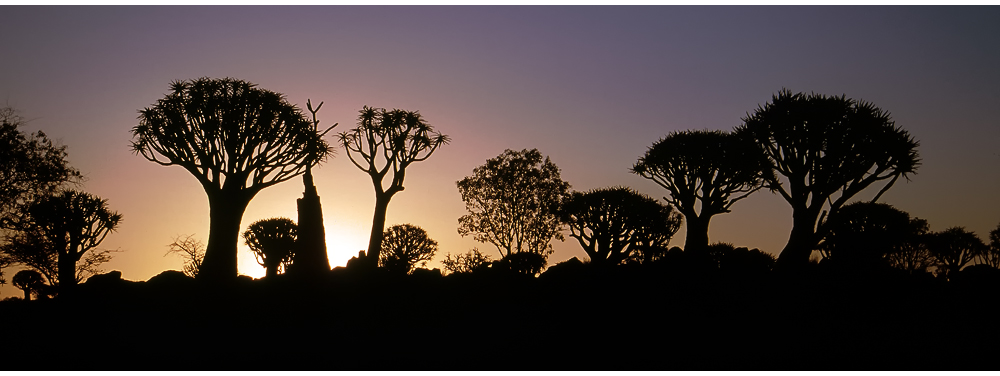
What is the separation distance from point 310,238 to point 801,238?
17505 mm

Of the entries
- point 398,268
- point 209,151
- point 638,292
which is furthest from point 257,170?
point 638,292

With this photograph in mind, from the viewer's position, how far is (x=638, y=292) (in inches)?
621

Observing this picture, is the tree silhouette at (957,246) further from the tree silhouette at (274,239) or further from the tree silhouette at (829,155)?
the tree silhouette at (274,239)

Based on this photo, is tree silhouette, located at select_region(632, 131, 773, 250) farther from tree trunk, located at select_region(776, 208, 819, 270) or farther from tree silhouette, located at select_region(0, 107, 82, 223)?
tree silhouette, located at select_region(0, 107, 82, 223)

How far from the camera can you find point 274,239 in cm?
3859

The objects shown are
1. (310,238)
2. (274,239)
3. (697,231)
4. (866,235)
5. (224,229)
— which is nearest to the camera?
(310,238)

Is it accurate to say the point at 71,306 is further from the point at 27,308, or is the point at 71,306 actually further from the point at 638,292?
the point at 638,292

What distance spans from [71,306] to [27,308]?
1454 millimetres

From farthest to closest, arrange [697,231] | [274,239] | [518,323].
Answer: [274,239], [697,231], [518,323]

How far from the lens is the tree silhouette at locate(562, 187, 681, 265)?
32031 millimetres

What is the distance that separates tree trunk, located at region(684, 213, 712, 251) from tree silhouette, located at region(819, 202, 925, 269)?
484cm

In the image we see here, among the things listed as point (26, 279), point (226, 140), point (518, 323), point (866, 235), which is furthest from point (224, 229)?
point (26, 279)

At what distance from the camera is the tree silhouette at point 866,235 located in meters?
A: 20.8

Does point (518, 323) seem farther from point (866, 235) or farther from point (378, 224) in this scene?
point (866, 235)
